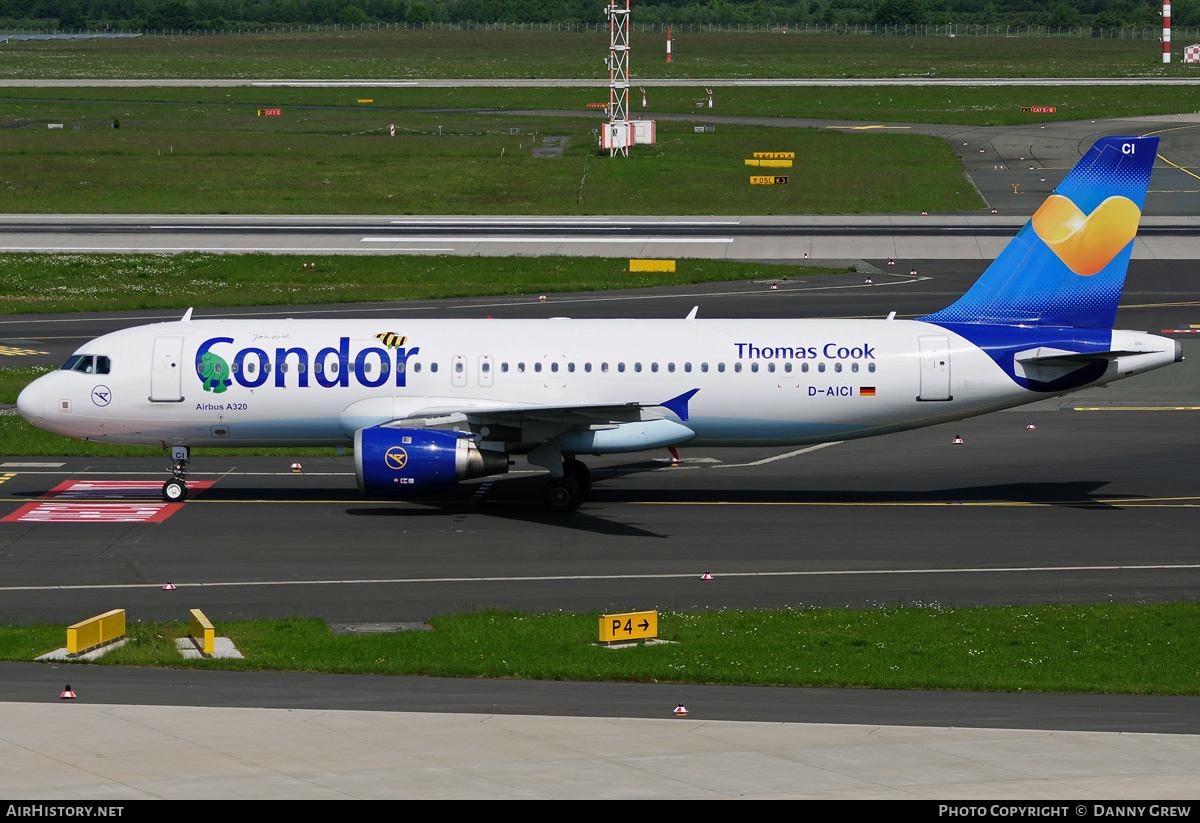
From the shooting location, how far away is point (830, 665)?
1032 inches

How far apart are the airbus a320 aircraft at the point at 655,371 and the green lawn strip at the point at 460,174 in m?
57.9

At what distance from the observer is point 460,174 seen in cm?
10775

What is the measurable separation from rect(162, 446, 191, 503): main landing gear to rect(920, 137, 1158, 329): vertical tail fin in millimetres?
20793

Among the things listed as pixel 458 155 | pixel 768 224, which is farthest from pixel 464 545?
pixel 458 155

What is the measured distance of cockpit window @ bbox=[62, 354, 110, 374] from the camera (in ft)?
130

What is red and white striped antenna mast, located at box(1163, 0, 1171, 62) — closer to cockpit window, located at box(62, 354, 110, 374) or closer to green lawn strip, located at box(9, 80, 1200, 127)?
green lawn strip, located at box(9, 80, 1200, 127)

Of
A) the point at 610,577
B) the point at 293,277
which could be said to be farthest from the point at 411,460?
the point at 293,277

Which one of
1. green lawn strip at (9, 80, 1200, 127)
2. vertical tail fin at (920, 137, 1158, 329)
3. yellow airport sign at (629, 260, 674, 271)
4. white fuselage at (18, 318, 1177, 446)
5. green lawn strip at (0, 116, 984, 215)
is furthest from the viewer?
green lawn strip at (9, 80, 1200, 127)

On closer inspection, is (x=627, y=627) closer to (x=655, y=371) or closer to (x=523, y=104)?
(x=655, y=371)

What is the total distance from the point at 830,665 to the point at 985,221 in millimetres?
68449

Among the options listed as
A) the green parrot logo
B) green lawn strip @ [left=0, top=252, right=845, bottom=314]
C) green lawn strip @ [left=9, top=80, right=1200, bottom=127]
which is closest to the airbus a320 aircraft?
the green parrot logo

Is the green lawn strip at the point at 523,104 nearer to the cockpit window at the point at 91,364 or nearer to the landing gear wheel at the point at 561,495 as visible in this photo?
the cockpit window at the point at 91,364

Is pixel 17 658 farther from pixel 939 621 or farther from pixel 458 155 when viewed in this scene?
pixel 458 155

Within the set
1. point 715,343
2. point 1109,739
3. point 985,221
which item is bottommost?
point 1109,739
